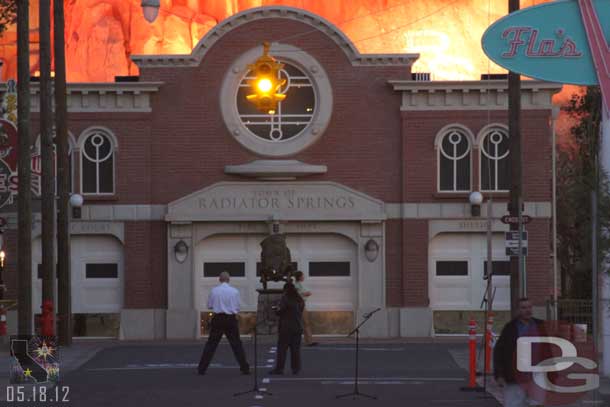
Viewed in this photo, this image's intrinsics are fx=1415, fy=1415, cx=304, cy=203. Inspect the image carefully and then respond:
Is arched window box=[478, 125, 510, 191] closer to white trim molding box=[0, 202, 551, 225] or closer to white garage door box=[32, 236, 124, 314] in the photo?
white trim molding box=[0, 202, 551, 225]

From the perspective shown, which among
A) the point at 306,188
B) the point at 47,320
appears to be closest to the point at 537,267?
the point at 306,188

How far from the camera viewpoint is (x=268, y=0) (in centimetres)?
5838

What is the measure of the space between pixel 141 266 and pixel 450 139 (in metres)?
8.87

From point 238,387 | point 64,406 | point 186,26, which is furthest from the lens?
point 186,26

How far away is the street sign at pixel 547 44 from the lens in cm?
1594

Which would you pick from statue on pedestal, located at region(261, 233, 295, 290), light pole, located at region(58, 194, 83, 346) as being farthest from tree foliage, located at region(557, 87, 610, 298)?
light pole, located at region(58, 194, 83, 346)

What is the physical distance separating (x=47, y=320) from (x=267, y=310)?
751 cm

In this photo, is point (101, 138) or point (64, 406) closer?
point (64, 406)

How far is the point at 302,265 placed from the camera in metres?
37.9

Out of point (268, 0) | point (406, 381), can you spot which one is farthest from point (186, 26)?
point (406, 381)

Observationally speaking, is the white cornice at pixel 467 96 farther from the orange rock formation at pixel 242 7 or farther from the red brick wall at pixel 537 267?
the orange rock formation at pixel 242 7

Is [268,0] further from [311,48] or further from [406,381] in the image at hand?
[406,381]

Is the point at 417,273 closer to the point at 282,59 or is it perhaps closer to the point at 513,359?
the point at 282,59

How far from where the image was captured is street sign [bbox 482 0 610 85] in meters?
15.9
